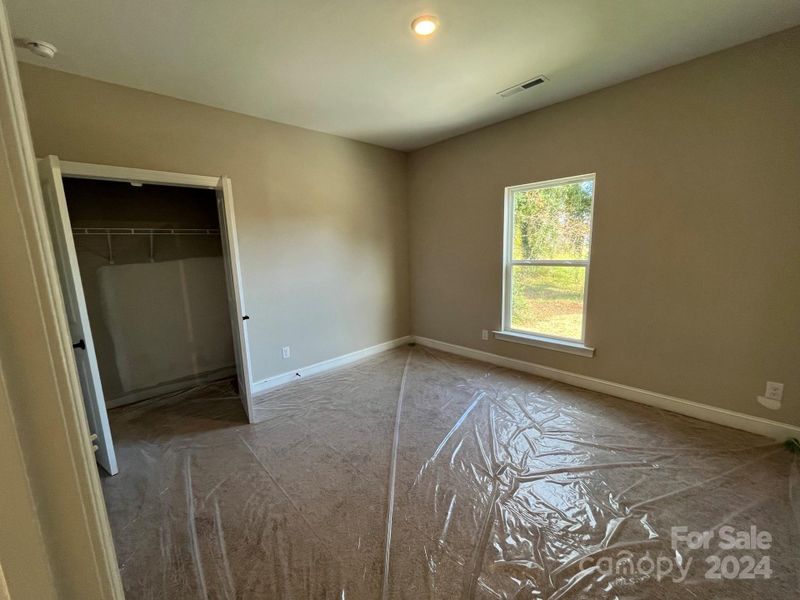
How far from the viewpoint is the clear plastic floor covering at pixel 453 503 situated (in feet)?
4.70

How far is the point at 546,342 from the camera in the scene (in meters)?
3.39

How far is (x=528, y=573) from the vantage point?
4.75ft

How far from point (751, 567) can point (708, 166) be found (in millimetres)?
2465

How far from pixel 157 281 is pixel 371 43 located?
2965mm

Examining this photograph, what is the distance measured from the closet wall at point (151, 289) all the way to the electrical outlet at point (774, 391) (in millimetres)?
4834

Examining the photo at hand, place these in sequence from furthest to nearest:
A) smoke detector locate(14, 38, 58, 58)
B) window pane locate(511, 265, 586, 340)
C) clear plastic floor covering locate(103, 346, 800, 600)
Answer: window pane locate(511, 265, 586, 340), smoke detector locate(14, 38, 58, 58), clear plastic floor covering locate(103, 346, 800, 600)

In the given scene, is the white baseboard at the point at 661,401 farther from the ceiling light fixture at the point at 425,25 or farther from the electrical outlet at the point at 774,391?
the ceiling light fixture at the point at 425,25

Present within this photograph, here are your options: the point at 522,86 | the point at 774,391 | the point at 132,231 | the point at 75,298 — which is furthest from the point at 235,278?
the point at 774,391

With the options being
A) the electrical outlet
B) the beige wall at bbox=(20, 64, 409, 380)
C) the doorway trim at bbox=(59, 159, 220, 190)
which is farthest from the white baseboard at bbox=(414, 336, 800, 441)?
the doorway trim at bbox=(59, 159, 220, 190)

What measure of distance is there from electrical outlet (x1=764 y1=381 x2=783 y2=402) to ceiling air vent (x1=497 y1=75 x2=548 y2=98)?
9.15 ft

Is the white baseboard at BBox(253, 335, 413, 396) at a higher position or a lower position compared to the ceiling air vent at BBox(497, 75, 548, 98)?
lower

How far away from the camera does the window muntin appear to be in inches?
122

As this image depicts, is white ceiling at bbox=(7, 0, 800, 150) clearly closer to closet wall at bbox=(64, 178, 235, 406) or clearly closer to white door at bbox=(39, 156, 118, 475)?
white door at bbox=(39, 156, 118, 475)

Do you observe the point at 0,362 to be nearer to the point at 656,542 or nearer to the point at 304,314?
the point at 656,542
